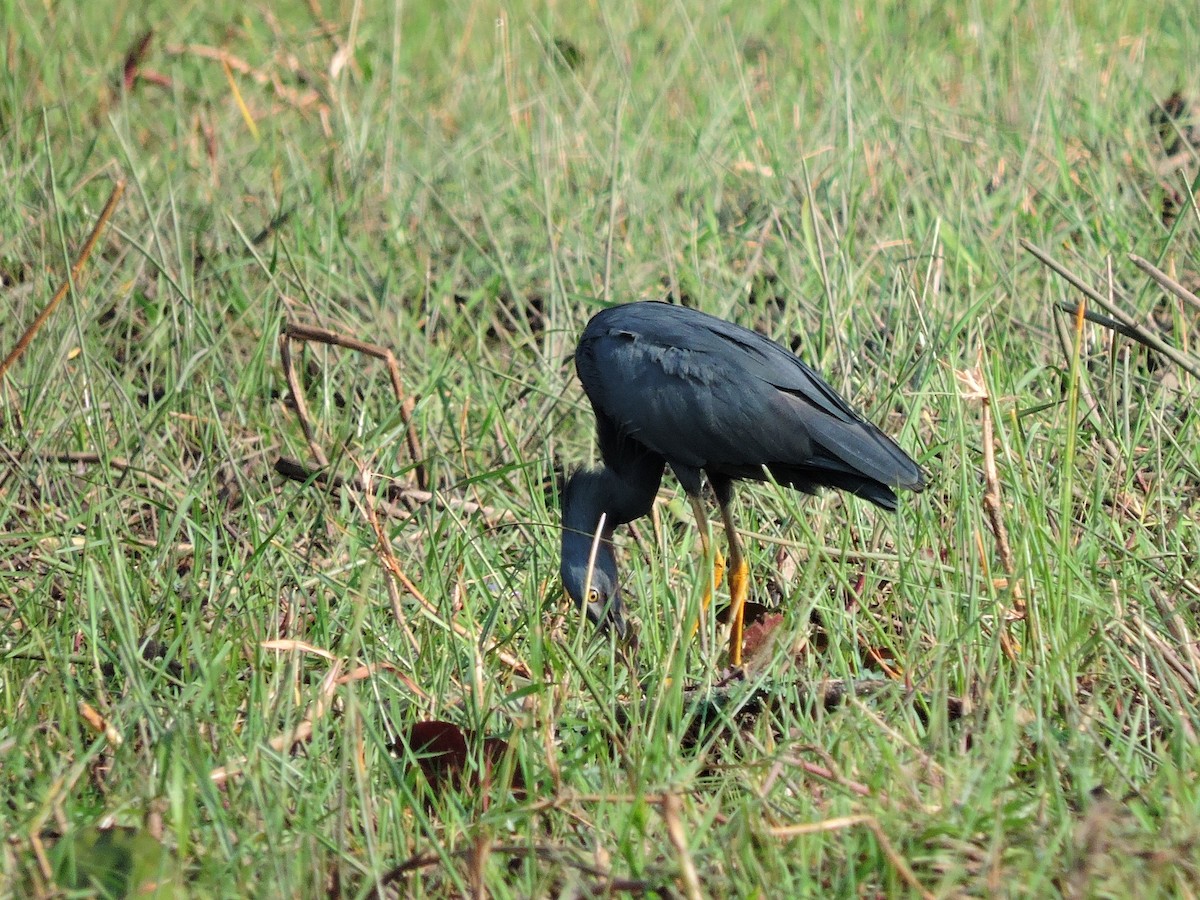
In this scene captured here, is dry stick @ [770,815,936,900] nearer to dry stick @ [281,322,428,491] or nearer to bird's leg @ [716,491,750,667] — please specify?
bird's leg @ [716,491,750,667]

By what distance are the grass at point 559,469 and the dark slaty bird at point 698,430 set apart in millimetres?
108

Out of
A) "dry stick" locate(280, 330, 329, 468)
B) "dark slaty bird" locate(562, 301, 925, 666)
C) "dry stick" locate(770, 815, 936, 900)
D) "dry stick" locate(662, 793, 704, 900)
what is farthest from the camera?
"dry stick" locate(280, 330, 329, 468)

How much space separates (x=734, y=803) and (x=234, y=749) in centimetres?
79

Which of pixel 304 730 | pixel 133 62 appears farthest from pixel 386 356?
pixel 133 62

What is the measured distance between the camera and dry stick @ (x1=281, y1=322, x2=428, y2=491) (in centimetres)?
303

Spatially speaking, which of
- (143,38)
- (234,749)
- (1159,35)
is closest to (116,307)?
(143,38)

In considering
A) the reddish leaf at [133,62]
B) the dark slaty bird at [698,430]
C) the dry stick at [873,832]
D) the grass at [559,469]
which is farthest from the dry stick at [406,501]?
the reddish leaf at [133,62]

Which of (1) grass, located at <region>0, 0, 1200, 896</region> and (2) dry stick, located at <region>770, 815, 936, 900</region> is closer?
(2) dry stick, located at <region>770, 815, 936, 900</region>

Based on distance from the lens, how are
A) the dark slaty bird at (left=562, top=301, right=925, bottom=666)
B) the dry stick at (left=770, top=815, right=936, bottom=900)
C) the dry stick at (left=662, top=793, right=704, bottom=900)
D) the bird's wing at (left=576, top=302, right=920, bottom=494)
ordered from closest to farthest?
the dry stick at (left=662, top=793, right=704, bottom=900)
the dry stick at (left=770, top=815, right=936, bottom=900)
the dark slaty bird at (left=562, top=301, right=925, bottom=666)
the bird's wing at (left=576, top=302, right=920, bottom=494)

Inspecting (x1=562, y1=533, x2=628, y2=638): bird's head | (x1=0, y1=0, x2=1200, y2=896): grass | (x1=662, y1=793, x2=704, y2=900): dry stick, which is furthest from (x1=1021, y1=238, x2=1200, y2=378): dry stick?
(x1=562, y1=533, x2=628, y2=638): bird's head

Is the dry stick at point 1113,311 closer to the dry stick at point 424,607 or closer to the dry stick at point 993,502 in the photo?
the dry stick at point 993,502

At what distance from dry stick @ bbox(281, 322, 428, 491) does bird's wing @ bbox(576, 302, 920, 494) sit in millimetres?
426

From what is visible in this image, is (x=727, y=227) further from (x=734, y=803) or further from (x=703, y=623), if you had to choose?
(x=734, y=803)

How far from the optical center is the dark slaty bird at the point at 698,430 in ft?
Answer: 10.2
